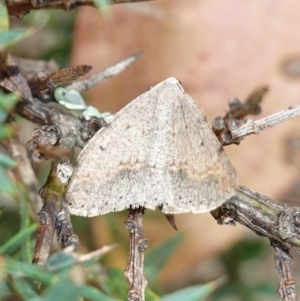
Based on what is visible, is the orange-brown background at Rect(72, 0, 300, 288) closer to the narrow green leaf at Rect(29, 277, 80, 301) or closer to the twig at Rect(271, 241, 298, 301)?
the twig at Rect(271, 241, 298, 301)

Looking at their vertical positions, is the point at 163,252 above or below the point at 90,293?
below

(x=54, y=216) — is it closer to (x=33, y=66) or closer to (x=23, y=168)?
(x=23, y=168)

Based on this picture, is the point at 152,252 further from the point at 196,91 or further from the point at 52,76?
the point at 52,76

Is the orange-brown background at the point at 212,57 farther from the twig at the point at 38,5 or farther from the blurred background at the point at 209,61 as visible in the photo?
the twig at the point at 38,5

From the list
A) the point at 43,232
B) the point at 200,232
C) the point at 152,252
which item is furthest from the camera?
the point at 200,232

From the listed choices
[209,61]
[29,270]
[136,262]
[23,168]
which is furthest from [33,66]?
[29,270]

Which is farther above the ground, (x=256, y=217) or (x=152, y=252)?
(x=256, y=217)

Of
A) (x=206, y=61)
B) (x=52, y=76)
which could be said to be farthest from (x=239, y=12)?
(x=52, y=76)

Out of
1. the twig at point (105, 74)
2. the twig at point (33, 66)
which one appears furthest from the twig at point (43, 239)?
the twig at point (33, 66)

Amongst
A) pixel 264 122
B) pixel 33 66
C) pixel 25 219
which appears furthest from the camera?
pixel 33 66
